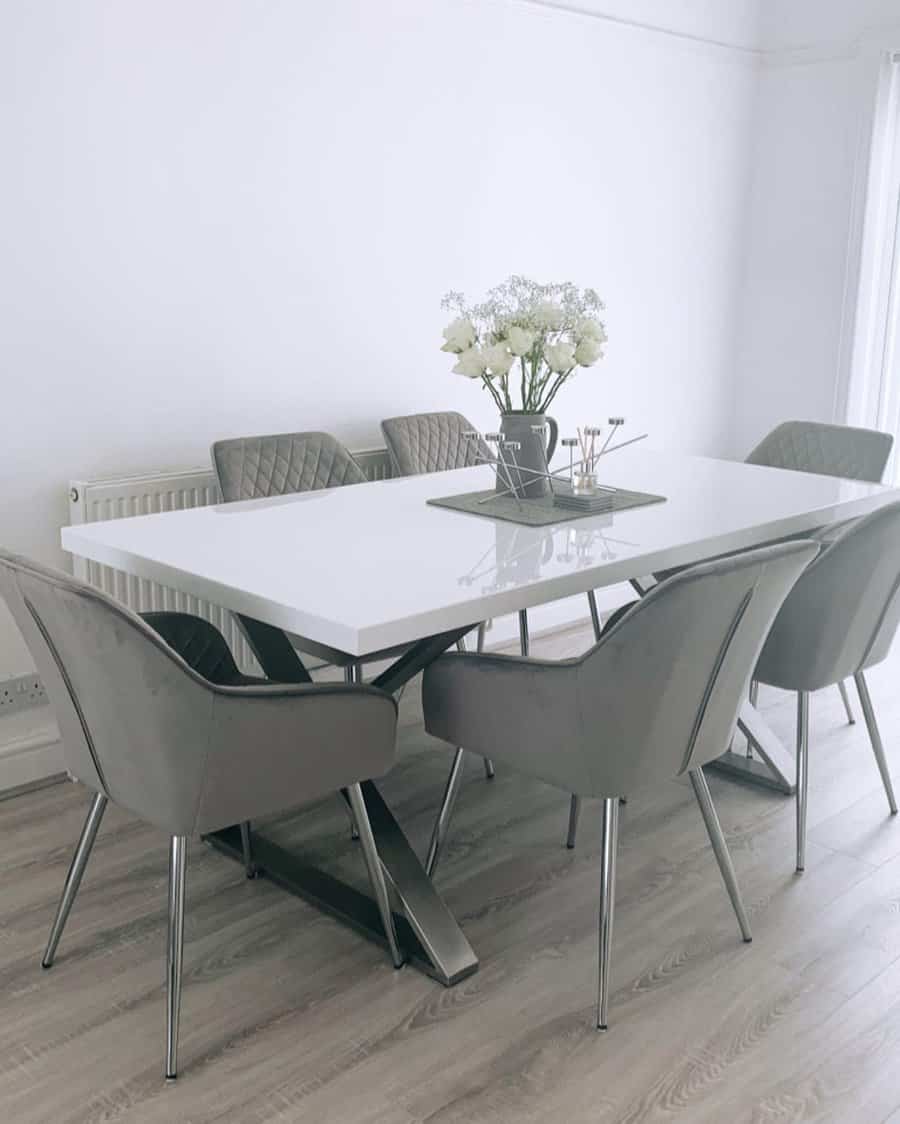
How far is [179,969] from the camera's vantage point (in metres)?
1.98

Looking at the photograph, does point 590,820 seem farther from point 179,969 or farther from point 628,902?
point 179,969

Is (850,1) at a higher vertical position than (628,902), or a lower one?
higher

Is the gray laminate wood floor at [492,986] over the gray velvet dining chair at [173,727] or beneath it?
beneath

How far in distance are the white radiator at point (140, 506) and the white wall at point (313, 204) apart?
107 millimetres

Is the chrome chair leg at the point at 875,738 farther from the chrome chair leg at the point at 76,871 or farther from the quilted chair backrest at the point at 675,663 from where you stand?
the chrome chair leg at the point at 76,871

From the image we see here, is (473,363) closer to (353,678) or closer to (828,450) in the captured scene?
(353,678)

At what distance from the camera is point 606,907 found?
7.09 ft

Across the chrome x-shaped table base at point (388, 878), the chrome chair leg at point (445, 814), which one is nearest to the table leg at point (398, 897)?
the chrome x-shaped table base at point (388, 878)

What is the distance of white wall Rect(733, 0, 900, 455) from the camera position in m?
4.75

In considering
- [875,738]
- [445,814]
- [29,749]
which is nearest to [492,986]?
[445,814]

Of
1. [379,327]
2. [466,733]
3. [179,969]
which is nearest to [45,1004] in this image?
[179,969]

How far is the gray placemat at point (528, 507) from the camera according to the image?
8.81 feet

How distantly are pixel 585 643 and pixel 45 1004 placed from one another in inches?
102

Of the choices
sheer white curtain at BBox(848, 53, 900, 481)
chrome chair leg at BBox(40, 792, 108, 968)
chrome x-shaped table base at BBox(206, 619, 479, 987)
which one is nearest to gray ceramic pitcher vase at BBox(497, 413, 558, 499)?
chrome x-shaped table base at BBox(206, 619, 479, 987)
